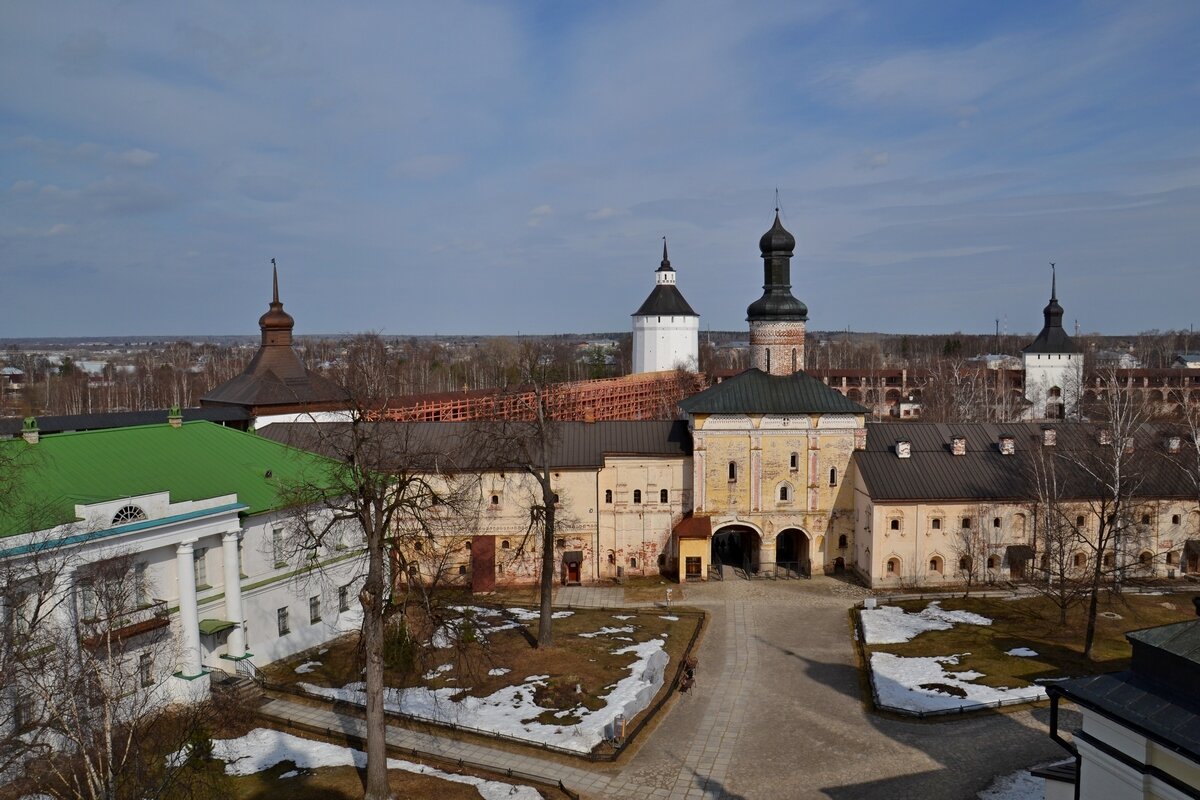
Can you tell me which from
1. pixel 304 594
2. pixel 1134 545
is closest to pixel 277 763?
pixel 304 594

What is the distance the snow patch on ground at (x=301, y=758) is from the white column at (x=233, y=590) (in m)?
3.78

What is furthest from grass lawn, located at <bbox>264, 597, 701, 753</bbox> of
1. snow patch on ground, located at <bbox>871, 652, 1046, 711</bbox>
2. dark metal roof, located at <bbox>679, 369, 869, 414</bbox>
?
dark metal roof, located at <bbox>679, 369, 869, 414</bbox>

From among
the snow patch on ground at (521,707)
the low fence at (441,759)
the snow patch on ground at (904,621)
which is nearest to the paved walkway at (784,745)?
the low fence at (441,759)

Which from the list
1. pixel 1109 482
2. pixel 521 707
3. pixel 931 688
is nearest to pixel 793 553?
pixel 1109 482

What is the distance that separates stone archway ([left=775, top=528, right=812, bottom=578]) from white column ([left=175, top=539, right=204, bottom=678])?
22090 mm

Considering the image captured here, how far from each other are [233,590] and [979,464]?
2800cm

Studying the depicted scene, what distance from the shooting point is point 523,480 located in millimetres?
34094

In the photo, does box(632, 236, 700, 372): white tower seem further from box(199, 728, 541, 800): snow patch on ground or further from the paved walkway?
box(199, 728, 541, 800): snow patch on ground

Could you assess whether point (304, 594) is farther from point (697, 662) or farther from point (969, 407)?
point (969, 407)

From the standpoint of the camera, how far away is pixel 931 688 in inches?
894

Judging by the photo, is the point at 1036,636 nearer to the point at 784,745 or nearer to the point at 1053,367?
the point at 784,745

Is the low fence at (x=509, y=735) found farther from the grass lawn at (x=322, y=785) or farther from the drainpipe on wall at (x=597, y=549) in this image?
the drainpipe on wall at (x=597, y=549)

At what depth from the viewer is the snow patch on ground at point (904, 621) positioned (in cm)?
2692

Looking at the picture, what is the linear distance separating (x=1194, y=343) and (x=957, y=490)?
17187cm
